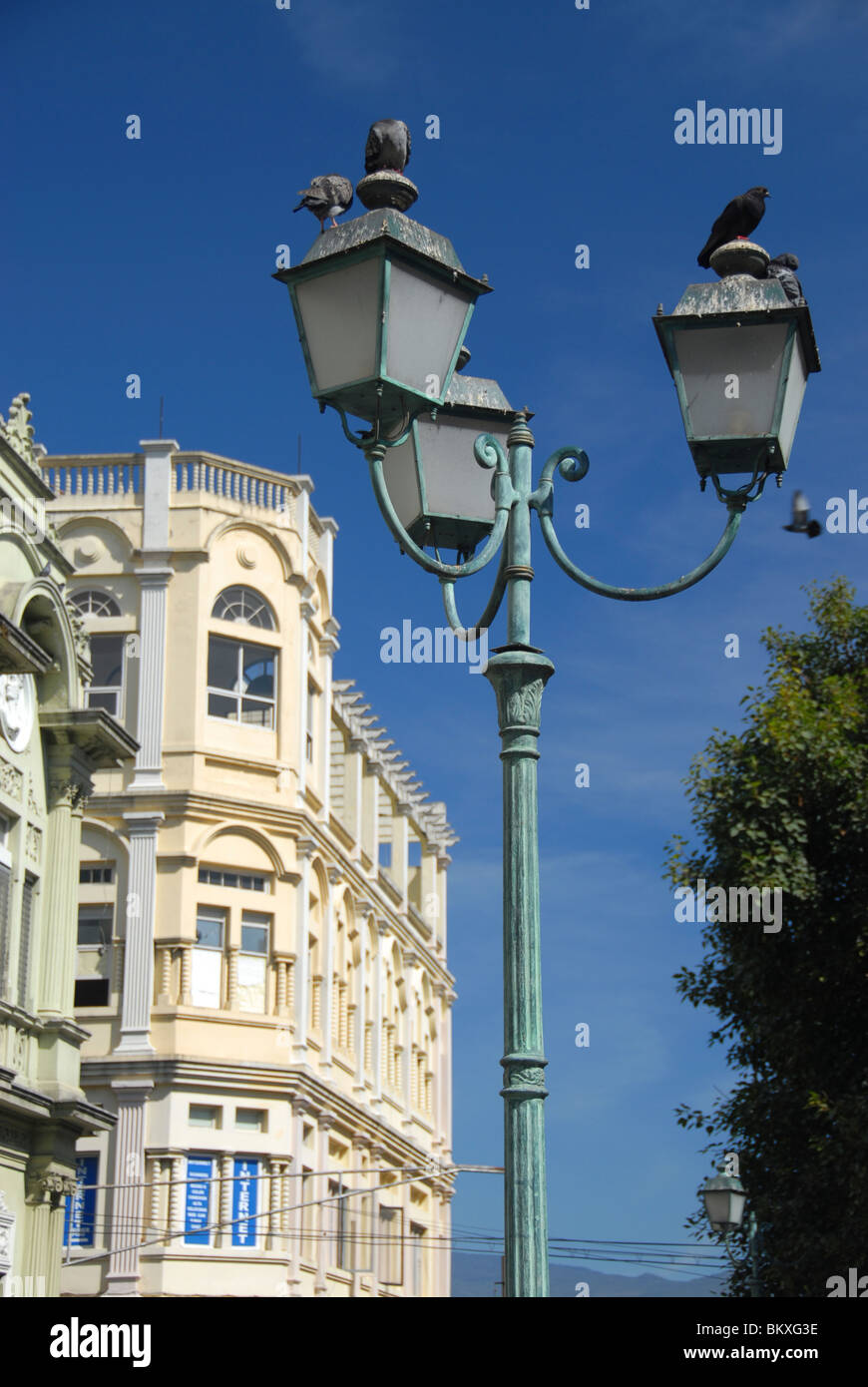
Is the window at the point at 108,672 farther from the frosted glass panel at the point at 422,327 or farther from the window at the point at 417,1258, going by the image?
the frosted glass panel at the point at 422,327

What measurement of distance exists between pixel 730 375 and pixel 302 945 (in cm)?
3059

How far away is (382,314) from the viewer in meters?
7.88

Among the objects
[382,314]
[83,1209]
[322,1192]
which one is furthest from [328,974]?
[382,314]

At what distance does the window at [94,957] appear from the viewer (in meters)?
35.8

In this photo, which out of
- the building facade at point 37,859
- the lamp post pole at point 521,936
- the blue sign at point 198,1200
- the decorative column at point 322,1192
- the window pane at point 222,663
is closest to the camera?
the lamp post pole at point 521,936

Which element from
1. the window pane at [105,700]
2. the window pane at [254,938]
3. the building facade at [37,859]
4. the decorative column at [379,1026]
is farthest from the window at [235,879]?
the building facade at [37,859]

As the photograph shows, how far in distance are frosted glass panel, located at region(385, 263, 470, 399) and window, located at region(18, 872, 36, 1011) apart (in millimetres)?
18701

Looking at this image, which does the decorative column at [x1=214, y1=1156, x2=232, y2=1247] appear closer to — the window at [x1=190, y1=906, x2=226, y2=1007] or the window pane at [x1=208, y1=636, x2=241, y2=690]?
the window at [x1=190, y1=906, x2=226, y2=1007]

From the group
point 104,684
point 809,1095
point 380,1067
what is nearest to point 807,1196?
point 809,1095

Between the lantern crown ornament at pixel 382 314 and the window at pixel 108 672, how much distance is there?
Answer: 29.5 metres
